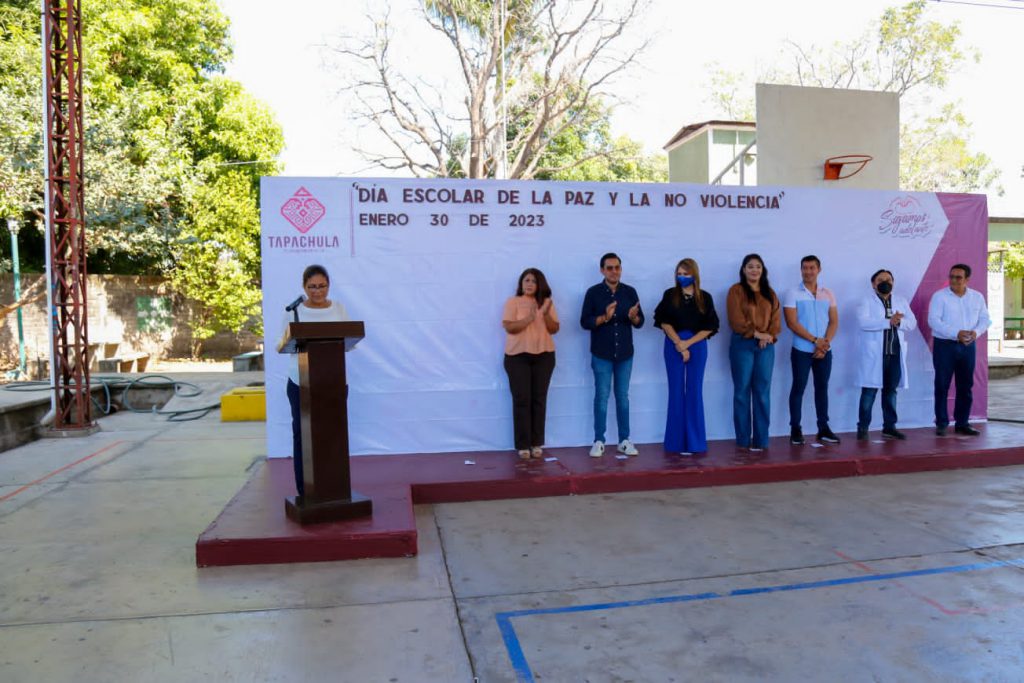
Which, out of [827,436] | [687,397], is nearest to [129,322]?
[687,397]

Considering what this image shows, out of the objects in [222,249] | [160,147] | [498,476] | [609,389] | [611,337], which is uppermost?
[160,147]

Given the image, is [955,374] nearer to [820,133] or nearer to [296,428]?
[820,133]

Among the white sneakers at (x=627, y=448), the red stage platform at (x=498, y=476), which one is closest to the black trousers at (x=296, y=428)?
the red stage platform at (x=498, y=476)

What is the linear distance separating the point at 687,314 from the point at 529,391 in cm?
147

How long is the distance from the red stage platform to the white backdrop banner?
0.36 meters

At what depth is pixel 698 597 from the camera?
11.9ft

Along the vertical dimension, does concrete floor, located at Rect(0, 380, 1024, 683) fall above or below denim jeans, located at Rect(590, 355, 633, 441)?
below

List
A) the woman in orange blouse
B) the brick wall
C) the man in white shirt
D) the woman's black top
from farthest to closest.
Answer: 1. the brick wall
2. the man in white shirt
3. the woman's black top
4. the woman in orange blouse

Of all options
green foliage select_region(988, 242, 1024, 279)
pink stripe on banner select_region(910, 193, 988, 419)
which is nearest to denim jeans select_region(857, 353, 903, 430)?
pink stripe on banner select_region(910, 193, 988, 419)

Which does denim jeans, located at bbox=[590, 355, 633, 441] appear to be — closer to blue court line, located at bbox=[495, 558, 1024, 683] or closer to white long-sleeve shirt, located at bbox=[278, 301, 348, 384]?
white long-sleeve shirt, located at bbox=[278, 301, 348, 384]

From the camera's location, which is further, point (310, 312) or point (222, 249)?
point (222, 249)

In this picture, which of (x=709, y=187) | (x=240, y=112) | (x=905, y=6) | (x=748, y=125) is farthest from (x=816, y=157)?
(x=905, y=6)

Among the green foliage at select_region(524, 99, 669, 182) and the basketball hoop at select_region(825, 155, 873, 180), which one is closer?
the basketball hoop at select_region(825, 155, 873, 180)

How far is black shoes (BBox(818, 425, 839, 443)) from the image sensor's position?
683cm
